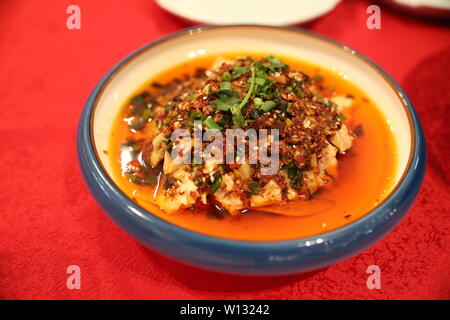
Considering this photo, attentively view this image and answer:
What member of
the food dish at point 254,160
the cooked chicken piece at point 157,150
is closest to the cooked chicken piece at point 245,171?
the food dish at point 254,160

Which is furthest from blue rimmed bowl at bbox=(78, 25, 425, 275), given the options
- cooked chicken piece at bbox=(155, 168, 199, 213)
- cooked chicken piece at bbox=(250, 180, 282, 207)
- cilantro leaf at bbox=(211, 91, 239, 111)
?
cilantro leaf at bbox=(211, 91, 239, 111)

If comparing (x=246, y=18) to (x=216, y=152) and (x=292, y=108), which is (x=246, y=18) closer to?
(x=292, y=108)

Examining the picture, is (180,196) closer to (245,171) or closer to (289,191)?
(245,171)

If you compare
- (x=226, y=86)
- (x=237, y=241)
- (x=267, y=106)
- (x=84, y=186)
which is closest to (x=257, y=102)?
(x=267, y=106)

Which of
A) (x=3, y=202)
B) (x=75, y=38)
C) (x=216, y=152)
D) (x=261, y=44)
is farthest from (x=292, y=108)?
(x=75, y=38)

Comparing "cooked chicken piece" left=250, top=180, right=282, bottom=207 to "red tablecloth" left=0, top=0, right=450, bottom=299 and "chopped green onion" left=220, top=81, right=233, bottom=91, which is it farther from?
"chopped green onion" left=220, top=81, right=233, bottom=91

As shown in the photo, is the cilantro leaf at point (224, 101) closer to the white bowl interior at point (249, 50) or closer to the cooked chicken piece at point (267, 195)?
the cooked chicken piece at point (267, 195)
